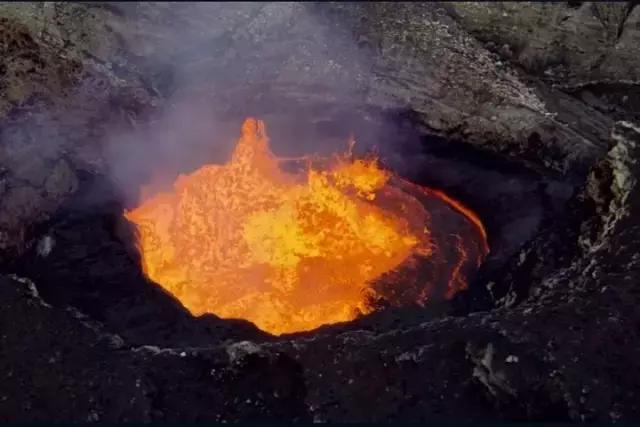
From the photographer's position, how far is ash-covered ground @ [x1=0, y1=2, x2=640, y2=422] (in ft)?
25.2

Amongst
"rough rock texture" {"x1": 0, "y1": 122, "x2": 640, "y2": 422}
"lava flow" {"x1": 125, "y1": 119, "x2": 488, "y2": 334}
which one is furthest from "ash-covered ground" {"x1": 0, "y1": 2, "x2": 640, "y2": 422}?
"lava flow" {"x1": 125, "y1": 119, "x2": 488, "y2": 334}

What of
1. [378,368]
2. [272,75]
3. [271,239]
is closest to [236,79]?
[272,75]

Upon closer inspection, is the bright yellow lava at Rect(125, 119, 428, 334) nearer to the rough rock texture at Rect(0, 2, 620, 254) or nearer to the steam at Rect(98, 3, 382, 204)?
the steam at Rect(98, 3, 382, 204)

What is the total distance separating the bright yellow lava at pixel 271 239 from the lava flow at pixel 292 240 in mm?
13

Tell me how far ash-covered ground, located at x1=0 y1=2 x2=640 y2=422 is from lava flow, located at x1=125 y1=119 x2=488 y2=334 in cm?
39

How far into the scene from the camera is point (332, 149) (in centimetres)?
1211

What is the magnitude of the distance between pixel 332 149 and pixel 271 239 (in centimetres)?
212

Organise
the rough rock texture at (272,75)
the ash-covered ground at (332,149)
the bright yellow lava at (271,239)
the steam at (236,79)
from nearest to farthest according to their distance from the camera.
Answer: the ash-covered ground at (332,149) < the bright yellow lava at (271,239) < the rough rock texture at (272,75) < the steam at (236,79)

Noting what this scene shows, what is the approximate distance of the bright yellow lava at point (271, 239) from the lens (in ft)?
31.6

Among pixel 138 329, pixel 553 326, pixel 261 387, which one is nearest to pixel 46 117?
pixel 138 329

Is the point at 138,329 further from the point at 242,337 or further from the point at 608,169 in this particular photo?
the point at 608,169

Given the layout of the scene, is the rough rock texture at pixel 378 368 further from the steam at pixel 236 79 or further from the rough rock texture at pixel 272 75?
the steam at pixel 236 79

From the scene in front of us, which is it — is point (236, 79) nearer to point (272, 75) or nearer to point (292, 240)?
point (272, 75)

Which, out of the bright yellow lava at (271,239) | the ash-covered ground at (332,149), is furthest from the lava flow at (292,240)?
the ash-covered ground at (332,149)
